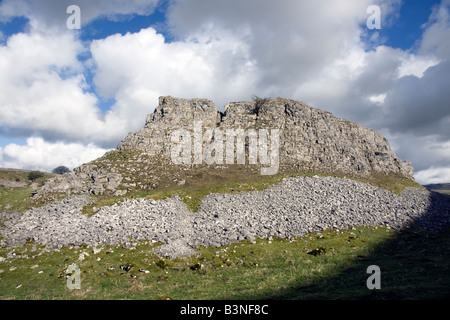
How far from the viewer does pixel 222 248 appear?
29375mm

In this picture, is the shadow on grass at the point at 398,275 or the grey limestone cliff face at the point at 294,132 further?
the grey limestone cliff face at the point at 294,132

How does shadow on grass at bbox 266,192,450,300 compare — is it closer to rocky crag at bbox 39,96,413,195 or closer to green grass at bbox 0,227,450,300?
green grass at bbox 0,227,450,300

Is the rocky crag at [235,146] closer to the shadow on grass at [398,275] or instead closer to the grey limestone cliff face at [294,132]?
the grey limestone cliff face at [294,132]

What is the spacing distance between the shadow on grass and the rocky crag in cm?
3663

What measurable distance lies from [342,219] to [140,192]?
37.6m

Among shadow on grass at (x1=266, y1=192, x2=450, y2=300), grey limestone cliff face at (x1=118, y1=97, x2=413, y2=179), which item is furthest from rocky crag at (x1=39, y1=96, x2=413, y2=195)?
shadow on grass at (x1=266, y1=192, x2=450, y2=300)

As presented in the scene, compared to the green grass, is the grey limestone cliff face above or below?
above

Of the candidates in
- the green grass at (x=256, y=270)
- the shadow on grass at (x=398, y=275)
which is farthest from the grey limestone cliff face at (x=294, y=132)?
the green grass at (x=256, y=270)

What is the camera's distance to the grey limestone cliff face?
74.8m

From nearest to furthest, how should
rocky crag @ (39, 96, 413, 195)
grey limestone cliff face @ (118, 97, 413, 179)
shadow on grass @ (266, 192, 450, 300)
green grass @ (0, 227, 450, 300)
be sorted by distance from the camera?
shadow on grass @ (266, 192, 450, 300)
green grass @ (0, 227, 450, 300)
rocky crag @ (39, 96, 413, 195)
grey limestone cliff face @ (118, 97, 413, 179)

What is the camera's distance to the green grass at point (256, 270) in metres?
17.5

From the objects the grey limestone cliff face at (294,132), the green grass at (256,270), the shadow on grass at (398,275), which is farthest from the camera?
the grey limestone cliff face at (294,132)
